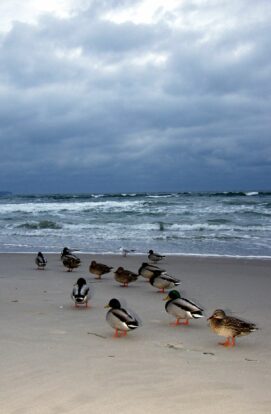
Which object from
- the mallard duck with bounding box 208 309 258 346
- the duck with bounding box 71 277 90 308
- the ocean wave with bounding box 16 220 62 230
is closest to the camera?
the mallard duck with bounding box 208 309 258 346

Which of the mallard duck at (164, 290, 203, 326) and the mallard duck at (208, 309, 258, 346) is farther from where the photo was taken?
the mallard duck at (164, 290, 203, 326)

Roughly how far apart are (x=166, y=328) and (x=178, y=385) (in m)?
2.13

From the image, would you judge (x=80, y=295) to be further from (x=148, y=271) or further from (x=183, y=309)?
(x=148, y=271)

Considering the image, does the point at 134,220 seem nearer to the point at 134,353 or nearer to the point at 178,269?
the point at 178,269

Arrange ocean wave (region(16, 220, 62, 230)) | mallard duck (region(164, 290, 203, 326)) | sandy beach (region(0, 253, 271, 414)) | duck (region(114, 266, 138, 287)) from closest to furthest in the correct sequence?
sandy beach (region(0, 253, 271, 414)) → mallard duck (region(164, 290, 203, 326)) → duck (region(114, 266, 138, 287)) → ocean wave (region(16, 220, 62, 230))

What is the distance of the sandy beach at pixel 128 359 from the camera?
4.02 meters

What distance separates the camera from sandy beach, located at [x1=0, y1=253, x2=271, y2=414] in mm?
4020

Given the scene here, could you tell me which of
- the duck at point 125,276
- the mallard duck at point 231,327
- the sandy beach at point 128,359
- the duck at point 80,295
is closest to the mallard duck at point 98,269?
the duck at point 125,276

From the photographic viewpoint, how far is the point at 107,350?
214 inches

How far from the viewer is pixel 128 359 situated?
511cm

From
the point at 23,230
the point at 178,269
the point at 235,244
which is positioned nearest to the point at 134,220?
the point at 23,230

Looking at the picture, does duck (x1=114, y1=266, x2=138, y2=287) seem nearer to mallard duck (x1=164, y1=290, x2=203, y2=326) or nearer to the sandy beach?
the sandy beach

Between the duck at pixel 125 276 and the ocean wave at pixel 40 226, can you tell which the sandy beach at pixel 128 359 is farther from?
the ocean wave at pixel 40 226

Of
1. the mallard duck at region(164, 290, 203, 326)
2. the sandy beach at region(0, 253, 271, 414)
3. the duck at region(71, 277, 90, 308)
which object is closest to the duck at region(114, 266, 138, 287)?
the sandy beach at region(0, 253, 271, 414)
